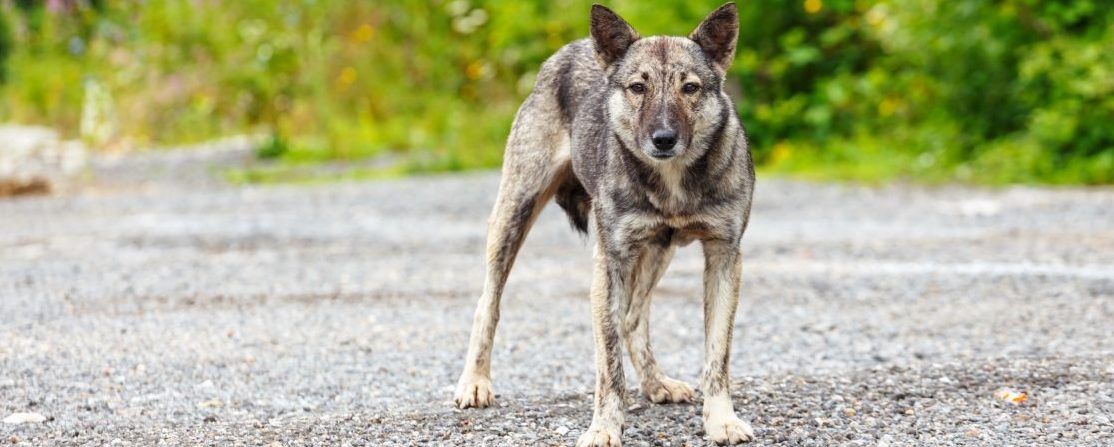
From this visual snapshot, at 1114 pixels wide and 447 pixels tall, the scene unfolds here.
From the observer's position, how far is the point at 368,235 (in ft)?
33.0

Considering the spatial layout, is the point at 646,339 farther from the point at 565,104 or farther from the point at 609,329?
the point at 565,104

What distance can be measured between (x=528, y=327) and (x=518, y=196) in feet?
4.90

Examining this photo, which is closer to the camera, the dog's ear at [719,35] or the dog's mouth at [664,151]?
the dog's mouth at [664,151]

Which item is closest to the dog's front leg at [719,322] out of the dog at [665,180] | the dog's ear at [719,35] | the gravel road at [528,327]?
the dog at [665,180]

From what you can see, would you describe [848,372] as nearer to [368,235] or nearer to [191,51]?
[368,235]

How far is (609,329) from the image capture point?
14.6ft

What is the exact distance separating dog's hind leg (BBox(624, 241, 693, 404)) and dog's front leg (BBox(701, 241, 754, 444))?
437mm

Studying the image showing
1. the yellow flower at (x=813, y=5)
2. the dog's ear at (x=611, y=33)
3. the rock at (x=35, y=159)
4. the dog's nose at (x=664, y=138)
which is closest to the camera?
the dog's nose at (x=664, y=138)

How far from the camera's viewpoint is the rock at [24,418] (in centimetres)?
467

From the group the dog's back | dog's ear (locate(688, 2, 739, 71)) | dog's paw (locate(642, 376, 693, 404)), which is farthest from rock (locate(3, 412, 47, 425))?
dog's ear (locate(688, 2, 739, 71))

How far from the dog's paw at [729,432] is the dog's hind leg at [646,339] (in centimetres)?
64

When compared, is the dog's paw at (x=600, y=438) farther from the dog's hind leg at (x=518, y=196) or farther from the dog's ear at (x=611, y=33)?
the dog's ear at (x=611, y=33)

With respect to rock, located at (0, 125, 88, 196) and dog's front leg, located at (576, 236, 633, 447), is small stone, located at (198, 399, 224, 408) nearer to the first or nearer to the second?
dog's front leg, located at (576, 236, 633, 447)

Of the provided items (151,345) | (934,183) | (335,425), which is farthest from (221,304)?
(934,183)
